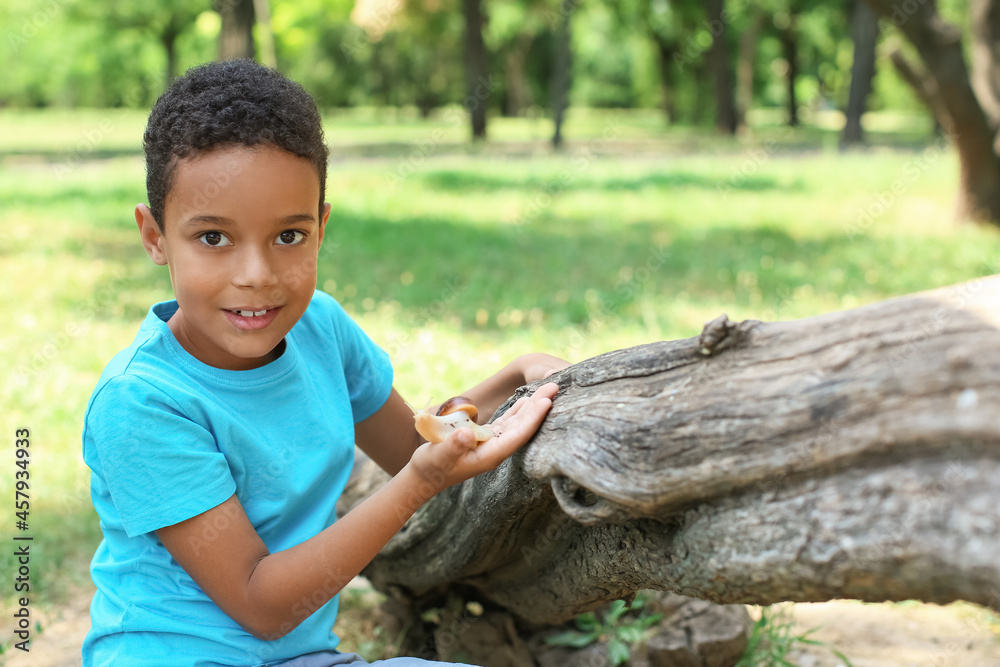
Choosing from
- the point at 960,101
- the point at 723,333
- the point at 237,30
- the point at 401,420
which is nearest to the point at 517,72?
the point at 237,30

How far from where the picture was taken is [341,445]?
2.04 metres

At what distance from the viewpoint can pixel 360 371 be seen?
7.53 ft

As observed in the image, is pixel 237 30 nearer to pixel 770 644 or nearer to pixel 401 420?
pixel 401 420

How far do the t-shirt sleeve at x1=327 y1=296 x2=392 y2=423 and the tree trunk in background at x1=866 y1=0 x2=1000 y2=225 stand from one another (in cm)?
771

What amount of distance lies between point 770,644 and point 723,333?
5.48ft

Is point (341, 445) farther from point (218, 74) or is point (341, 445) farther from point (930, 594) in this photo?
point (930, 594)

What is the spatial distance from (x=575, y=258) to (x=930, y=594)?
21.3ft

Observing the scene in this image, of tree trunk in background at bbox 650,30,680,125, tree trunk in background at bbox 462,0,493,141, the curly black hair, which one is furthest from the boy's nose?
tree trunk in background at bbox 650,30,680,125

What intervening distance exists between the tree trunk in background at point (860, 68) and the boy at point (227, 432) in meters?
18.7

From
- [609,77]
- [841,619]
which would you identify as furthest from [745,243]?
[609,77]

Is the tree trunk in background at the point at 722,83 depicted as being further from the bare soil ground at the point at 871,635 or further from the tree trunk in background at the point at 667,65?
the bare soil ground at the point at 871,635

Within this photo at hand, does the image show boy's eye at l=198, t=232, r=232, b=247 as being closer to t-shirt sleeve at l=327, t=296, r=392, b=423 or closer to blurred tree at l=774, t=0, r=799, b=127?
t-shirt sleeve at l=327, t=296, r=392, b=423

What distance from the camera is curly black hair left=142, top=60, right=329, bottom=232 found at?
170cm

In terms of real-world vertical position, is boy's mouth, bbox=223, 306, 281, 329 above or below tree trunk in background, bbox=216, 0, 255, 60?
below
